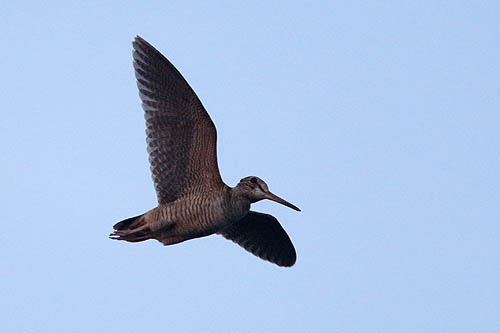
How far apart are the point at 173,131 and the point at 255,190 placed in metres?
1.58

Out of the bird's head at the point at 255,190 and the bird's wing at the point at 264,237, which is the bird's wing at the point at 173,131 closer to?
the bird's head at the point at 255,190

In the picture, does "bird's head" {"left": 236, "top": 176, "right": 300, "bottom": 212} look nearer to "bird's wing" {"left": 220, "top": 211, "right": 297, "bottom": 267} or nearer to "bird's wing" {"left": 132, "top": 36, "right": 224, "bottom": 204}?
"bird's wing" {"left": 132, "top": 36, "right": 224, "bottom": 204}

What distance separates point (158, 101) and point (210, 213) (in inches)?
79.2

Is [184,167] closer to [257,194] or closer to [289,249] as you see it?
[257,194]

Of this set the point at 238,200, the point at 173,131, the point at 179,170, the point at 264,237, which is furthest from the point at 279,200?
the point at 264,237

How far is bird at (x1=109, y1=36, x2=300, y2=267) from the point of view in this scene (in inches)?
651

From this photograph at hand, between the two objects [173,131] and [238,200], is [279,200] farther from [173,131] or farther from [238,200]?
[173,131]

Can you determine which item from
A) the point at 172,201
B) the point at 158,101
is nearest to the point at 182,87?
the point at 158,101

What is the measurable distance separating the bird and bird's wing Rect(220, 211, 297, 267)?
1893 millimetres

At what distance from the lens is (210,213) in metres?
16.4

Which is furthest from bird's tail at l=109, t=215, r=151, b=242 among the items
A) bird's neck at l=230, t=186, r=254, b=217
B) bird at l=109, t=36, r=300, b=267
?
bird's neck at l=230, t=186, r=254, b=217

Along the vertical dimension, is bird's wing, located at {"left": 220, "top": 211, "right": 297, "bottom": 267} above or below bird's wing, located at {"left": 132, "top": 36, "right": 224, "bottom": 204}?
below

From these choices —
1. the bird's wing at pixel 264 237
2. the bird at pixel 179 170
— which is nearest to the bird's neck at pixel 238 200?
the bird at pixel 179 170

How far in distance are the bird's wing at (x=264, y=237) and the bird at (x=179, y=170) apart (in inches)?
74.5
